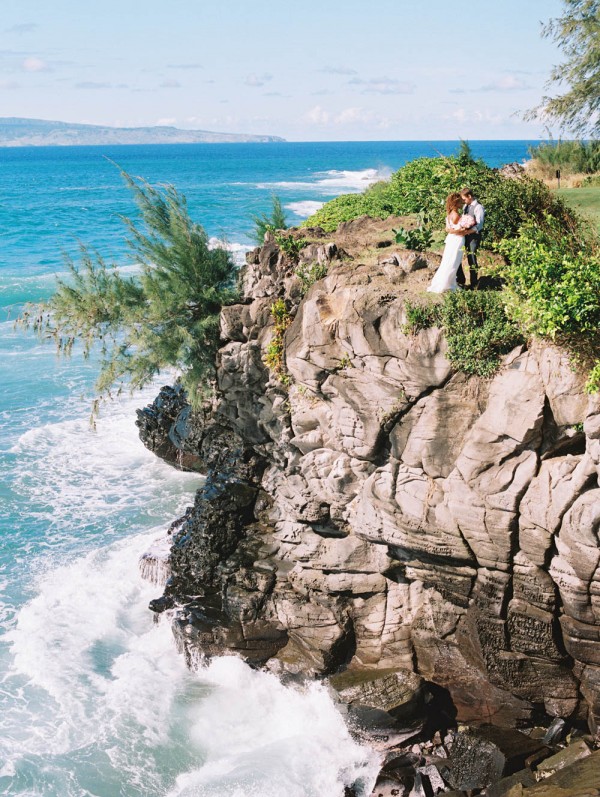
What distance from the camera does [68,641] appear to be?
16109mm

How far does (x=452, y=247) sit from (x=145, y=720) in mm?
9931

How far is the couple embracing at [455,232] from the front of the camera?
42.4ft

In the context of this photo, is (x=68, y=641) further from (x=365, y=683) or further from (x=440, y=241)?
(x=440, y=241)

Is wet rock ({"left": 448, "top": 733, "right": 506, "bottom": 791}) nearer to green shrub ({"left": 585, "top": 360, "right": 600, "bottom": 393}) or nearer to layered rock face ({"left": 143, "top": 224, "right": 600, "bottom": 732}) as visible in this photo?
layered rock face ({"left": 143, "top": 224, "right": 600, "bottom": 732})

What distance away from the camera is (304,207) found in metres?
55.4

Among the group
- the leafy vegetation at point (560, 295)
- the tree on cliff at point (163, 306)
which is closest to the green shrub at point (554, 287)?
the leafy vegetation at point (560, 295)

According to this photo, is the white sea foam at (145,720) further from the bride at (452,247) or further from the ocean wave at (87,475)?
the bride at (452,247)

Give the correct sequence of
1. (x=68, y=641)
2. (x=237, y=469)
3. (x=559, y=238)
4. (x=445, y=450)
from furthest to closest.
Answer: (x=237, y=469)
(x=68, y=641)
(x=559, y=238)
(x=445, y=450)

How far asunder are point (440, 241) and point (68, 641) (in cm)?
1103

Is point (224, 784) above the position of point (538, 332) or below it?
below

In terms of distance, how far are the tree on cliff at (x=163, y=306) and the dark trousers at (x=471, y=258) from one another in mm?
5224

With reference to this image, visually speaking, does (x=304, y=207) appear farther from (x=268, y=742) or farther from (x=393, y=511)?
(x=268, y=742)

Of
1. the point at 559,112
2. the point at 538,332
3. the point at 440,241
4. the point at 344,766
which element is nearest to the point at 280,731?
the point at 344,766

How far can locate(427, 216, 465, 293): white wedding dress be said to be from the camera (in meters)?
12.9
